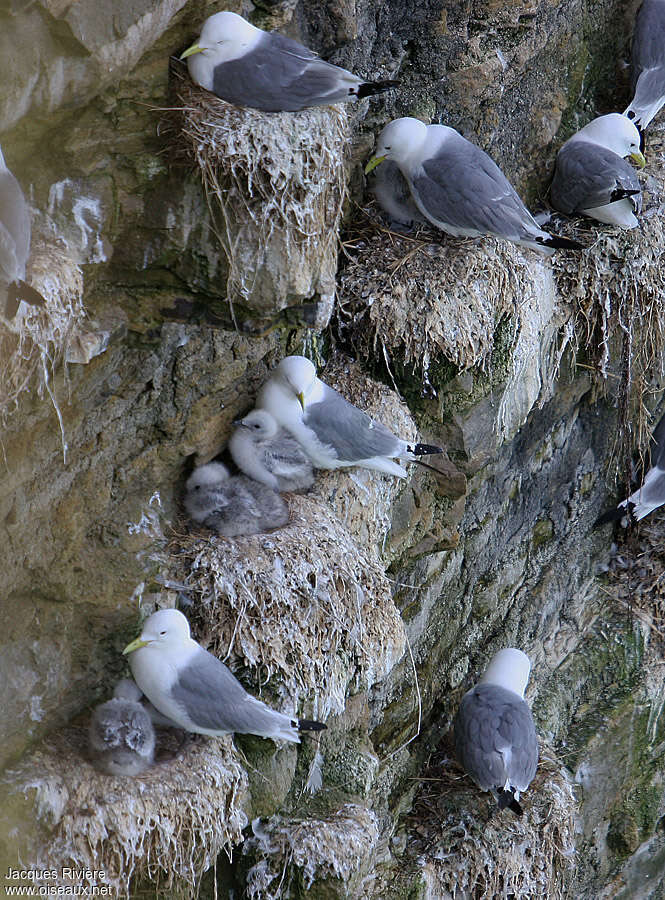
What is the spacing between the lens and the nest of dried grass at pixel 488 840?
5.29m

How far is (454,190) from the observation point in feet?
15.0

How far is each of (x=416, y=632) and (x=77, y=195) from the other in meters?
3.08

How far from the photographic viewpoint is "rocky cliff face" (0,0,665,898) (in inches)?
135

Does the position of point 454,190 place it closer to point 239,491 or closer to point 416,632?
point 239,491

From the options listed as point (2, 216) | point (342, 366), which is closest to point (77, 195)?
point (2, 216)

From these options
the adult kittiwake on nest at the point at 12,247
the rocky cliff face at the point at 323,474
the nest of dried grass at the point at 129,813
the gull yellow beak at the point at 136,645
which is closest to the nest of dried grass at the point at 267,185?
the rocky cliff face at the point at 323,474

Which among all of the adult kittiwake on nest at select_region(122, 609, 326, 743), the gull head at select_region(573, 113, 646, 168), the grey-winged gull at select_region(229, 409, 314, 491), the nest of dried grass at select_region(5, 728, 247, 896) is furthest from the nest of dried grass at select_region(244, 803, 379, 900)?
the gull head at select_region(573, 113, 646, 168)

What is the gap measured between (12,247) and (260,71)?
122 centimetres

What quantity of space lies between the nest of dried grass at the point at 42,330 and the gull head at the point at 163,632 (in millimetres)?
919

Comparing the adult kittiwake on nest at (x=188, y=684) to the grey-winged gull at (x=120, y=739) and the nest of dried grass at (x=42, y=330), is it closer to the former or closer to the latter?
the grey-winged gull at (x=120, y=739)

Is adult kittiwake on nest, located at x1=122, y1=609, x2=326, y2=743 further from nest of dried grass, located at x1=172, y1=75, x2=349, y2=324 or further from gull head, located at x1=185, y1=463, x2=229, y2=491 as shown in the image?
nest of dried grass, located at x1=172, y1=75, x2=349, y2=324

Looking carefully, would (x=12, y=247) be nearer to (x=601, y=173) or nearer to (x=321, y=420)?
(x=321, y=420)

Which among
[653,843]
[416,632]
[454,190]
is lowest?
[653,843]

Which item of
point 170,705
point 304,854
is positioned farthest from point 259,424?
point 304,854
